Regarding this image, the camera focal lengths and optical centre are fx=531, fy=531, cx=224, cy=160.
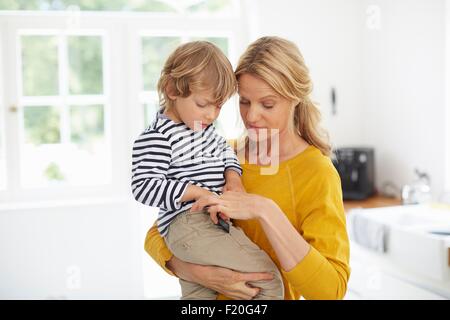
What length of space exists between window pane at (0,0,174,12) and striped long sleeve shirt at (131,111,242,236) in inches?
68.9

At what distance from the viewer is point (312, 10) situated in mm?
2236

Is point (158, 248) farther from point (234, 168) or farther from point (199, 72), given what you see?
point (199, 72)

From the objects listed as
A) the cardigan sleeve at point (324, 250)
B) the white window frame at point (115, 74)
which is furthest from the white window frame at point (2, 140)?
the cardigan sleeve at point (324, 250)

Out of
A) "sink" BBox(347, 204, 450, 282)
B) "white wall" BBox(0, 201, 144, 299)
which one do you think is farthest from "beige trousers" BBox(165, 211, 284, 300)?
"white wall" BBox(0, 201, 144, 299)

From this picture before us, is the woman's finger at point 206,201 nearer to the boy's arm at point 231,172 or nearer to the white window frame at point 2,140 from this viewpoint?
the boy's arm at point 231,172

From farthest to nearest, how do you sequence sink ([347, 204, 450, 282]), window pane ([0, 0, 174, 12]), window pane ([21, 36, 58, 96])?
1. window pane ([21, 36, 58, 96])
2. window pane ([0, 0, 174, 12])
3. sink ([347, 204, 450, 282])

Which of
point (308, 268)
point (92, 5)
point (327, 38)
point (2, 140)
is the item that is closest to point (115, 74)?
point (92, 5)

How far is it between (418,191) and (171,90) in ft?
4.78

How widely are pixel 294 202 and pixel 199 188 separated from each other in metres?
0.17

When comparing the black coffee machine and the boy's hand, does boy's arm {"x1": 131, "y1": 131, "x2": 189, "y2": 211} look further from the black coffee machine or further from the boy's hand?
the black coffee machine

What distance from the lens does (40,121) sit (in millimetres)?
2340

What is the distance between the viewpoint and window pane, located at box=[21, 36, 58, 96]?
243 cm

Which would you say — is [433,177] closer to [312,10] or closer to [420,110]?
[420,110]

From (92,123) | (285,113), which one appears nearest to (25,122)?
(92,123)
